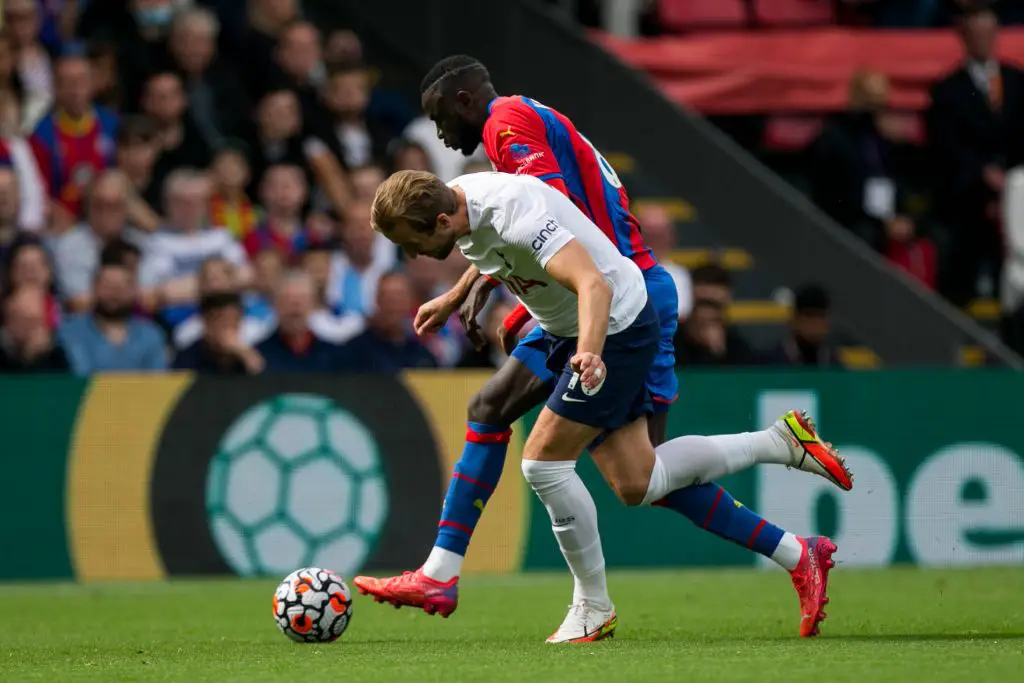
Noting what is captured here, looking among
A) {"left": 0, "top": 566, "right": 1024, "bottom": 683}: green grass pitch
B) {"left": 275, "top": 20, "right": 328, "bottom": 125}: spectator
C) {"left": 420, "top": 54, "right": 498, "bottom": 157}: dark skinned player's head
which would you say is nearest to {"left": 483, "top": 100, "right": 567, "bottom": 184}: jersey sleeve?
{"left": 420, "top": 54, "right": 498, "bottom": 157}: dark skinned player's head

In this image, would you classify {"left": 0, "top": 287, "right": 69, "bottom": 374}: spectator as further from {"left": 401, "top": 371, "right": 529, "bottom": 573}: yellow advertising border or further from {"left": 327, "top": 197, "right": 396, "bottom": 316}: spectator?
{"left": 401, "top": 371, "right": 529, "bottom": 573}: yellow advertising border

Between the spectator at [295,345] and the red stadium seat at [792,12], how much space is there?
5.23 metres

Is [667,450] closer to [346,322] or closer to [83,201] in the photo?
[346,322]

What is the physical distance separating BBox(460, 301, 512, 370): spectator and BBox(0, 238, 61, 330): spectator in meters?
2.61

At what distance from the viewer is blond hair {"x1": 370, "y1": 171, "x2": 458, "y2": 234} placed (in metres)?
6.05

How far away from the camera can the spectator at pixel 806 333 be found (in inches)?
452

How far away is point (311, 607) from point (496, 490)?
3.80 meters

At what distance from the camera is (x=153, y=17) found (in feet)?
42.0

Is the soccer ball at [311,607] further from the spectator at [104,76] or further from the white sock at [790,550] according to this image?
the spectator at [104,76]

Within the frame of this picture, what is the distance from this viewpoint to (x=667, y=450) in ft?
22.3

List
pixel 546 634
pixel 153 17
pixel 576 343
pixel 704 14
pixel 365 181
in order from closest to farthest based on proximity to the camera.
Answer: pixel 576 343
pixel 546 634
pixel 365 181
pixel 153 17
pixel 704 14

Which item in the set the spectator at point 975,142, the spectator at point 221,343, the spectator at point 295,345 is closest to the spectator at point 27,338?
the spectator at point 221,343

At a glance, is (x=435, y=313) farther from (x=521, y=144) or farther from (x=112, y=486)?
(x=112, y=486)

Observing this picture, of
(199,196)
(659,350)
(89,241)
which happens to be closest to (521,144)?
(659,350)
